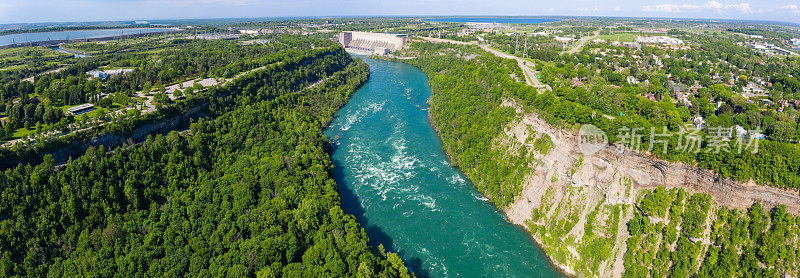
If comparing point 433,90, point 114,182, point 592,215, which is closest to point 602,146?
point 592,215

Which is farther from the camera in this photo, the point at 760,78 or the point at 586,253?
the point at 760,78

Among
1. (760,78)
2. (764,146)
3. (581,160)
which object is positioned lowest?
(581,160)

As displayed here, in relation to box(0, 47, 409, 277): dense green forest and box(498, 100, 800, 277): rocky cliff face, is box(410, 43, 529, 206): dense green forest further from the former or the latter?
box(0, 47, 409, 277): dense green forest

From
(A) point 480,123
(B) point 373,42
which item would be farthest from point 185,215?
(B) point 373,42

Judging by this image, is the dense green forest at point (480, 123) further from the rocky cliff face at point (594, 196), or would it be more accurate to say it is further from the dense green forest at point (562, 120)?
the rocky cliff face at point (594, 196)

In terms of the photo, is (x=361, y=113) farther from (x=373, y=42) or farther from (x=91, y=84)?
(x=373, y=42)

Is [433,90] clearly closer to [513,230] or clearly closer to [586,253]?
[513,230]
